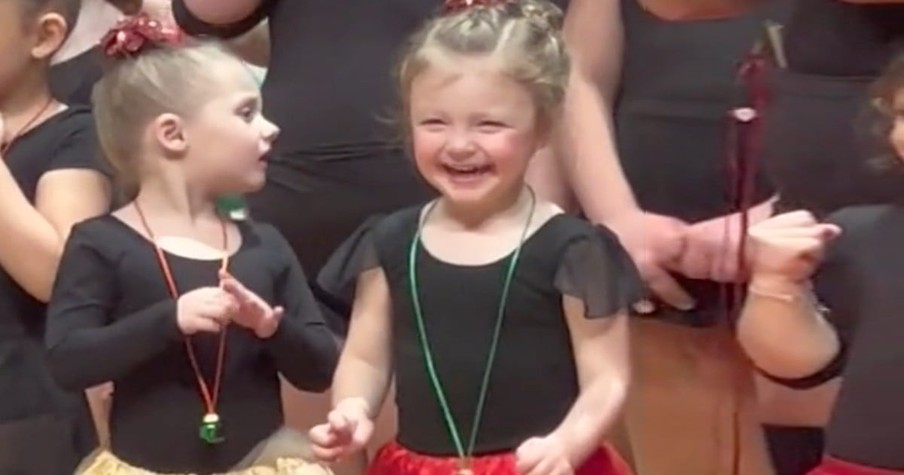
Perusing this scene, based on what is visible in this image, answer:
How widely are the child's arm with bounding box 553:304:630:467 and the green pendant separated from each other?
345 mm

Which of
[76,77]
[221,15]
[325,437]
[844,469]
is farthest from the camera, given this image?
[76,77]

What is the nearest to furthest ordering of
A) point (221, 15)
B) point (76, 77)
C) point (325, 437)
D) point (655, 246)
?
point (325, 437) < point (655, 246) < point (221, 15) < point (76, 77)

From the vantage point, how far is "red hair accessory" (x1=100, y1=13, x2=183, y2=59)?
1833 mm

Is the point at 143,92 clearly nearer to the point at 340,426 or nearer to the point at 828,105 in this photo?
the point at 340,426

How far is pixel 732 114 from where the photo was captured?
183cm

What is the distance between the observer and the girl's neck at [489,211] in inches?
67.4

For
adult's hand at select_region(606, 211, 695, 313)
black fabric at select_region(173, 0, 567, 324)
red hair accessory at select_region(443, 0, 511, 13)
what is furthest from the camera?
black fabric at select_region(173, 0, 567, 324)

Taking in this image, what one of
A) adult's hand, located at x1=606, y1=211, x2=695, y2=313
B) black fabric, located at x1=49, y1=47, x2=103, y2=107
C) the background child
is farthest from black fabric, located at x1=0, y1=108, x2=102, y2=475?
adult's hand, located at x1=606, y1=211, x2=695, y2=313

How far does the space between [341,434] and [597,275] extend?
0.28 m

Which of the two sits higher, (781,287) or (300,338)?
(781,287)

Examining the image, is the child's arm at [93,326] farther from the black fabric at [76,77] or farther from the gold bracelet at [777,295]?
the gold bracelet at [777,295]

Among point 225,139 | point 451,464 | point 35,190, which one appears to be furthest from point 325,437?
point 35,190

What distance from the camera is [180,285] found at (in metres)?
1.77

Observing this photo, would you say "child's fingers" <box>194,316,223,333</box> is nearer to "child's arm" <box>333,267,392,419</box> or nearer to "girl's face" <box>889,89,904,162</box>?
"child's arm" <box>333,267,392,419</box>
